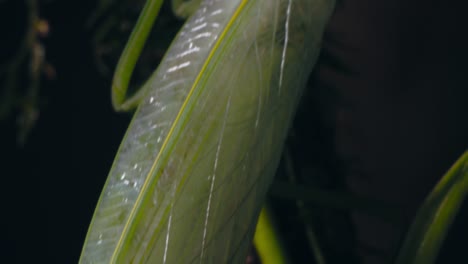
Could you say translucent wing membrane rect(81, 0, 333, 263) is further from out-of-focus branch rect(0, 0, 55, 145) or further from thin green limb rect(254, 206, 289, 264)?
out-of-focus branch rect(0, 0, 55, 145)

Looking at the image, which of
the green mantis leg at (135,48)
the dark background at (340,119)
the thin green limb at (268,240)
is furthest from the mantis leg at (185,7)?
the dark background at (340,119)

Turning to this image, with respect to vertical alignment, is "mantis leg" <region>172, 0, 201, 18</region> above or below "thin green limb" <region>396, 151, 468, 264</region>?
above

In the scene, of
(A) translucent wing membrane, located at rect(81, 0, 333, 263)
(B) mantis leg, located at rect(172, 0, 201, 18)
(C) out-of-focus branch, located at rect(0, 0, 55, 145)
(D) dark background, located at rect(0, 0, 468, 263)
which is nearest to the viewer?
(A) translucent wing membrane, located at rect(81, 0, 333, 263)

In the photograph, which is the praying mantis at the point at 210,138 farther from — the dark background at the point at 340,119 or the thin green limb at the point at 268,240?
the dark background at the point at 340,119

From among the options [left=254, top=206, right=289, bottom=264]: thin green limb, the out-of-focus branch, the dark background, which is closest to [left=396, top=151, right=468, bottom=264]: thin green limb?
[left=254, top=206, right=289, bottom=264]: thin green limb

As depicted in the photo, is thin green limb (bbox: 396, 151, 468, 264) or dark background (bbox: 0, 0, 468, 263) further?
dark background (bbox: 0, 0, 468, 263)

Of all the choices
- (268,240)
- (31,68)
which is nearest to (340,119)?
(31,68)
